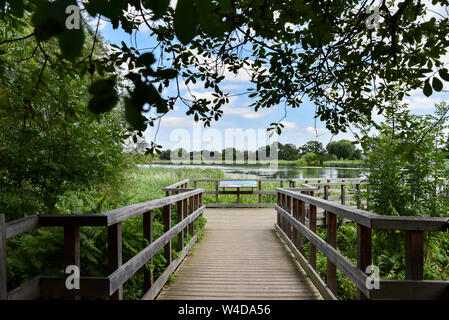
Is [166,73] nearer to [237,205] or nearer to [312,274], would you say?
[312,274]

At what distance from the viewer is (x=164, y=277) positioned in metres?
3.26

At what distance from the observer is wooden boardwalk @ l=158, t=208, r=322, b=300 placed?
3195 mm

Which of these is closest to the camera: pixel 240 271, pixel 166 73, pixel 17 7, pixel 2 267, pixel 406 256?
pixel 166 73

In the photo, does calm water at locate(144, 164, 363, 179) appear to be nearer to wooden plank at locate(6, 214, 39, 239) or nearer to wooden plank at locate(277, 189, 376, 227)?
wooden plank at locate(277, 189, 376, 227)

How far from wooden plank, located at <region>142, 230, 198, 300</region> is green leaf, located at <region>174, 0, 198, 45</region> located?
104 inches

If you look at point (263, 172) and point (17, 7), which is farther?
point (263, 172)

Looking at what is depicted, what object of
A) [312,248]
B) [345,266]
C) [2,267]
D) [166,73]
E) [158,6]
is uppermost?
A: [158,6]

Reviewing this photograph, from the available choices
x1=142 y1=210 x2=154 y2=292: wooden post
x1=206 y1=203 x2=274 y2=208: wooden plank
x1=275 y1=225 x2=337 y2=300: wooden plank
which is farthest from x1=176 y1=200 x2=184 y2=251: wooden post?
x1=206 y1=203 x2=274 y2=208: wooden plank

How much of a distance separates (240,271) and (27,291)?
2.83 m

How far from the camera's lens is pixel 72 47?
1.84 feet

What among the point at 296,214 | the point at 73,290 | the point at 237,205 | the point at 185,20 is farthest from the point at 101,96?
the point at 237,205
